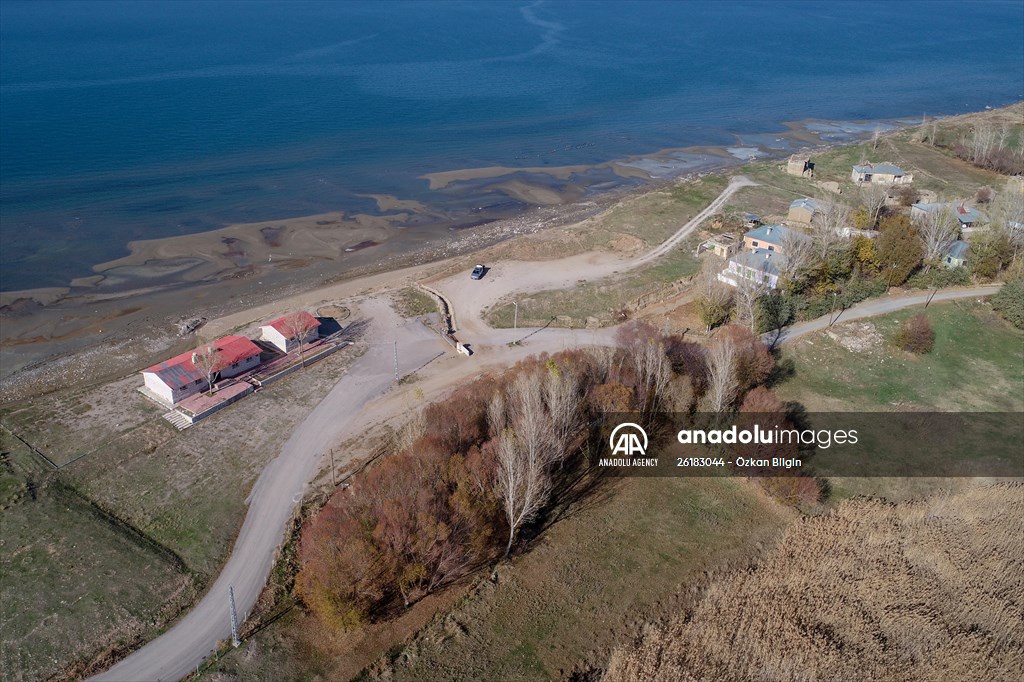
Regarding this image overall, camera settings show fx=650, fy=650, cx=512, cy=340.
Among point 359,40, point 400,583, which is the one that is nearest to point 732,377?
point 400,583

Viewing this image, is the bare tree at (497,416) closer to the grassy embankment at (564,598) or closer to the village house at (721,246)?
the grassy embankment at (564,598)

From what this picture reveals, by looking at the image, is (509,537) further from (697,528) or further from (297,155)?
(297,155)

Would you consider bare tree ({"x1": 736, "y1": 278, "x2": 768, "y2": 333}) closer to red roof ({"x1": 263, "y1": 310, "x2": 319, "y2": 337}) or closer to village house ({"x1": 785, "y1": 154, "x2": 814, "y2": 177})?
red roof ({"x1": 263, "y1": 310, "x2": 319, "y2": 337})

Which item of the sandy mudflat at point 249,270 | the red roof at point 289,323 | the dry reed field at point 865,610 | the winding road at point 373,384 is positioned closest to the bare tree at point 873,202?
the winding road at point 373,384

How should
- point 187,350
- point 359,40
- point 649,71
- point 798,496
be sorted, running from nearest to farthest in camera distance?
point 798,496 → point 187,350 → point 649,71 → point 359,40

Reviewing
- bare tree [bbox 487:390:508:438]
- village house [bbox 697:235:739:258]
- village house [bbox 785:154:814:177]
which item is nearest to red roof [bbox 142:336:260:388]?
bare tree [bbox 487:390:508:438]

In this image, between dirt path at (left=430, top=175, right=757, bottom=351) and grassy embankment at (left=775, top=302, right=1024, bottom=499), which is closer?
grassy embankment at (left=775, top=302, right=1024, bottom=499)
